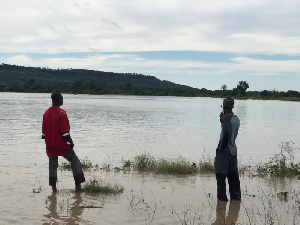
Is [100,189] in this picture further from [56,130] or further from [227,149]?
[227,149]

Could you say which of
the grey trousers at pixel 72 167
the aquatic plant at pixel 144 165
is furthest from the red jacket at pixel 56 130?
the aquatic plant at pixel 144 165

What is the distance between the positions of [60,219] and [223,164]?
9.77 feet

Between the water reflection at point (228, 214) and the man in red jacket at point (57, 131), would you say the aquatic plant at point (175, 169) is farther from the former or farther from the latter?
the man in red jacket at point (57, 131)

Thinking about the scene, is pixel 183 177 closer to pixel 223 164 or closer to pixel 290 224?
pixel 223 164

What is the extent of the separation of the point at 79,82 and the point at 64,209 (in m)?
126

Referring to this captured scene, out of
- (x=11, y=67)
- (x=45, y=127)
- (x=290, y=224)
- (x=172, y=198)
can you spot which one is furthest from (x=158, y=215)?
(x=11, y=67)

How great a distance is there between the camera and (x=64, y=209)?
6.82 meters

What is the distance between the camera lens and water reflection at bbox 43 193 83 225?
6.30 m

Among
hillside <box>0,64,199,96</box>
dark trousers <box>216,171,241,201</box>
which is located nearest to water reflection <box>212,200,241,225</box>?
dark trousers <box>216,171,241,201</box>

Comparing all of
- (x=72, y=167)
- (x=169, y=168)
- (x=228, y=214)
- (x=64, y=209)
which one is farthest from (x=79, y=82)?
(x=228, y=214)

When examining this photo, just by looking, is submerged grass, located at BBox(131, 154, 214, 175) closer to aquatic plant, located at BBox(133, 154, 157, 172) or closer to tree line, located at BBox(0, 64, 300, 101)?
aquatic plant, located at BBox(133, 154, 157, 172)

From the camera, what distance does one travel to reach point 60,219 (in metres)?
6.30

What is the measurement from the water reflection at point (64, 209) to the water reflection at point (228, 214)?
2.21m

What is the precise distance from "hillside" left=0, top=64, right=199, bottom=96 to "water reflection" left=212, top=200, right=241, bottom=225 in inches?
4571
